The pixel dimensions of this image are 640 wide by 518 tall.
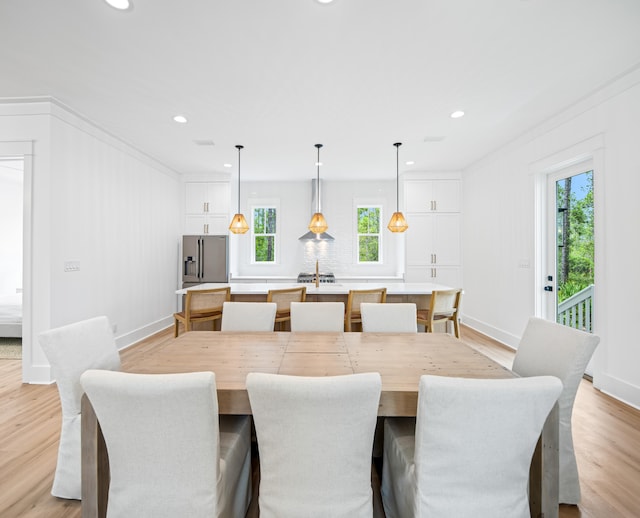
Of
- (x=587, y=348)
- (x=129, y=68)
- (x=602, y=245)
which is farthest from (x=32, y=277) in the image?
(x=602, y=245)

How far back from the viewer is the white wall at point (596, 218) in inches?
109

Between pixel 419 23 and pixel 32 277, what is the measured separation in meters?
3.93

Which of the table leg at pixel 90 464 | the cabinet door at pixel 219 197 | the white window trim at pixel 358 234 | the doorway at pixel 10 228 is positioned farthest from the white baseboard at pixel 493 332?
the doorway at pixel 10 228

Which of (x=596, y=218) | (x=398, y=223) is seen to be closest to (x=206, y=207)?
(x=398, y=223)

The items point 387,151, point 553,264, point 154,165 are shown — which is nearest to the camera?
point 553,264

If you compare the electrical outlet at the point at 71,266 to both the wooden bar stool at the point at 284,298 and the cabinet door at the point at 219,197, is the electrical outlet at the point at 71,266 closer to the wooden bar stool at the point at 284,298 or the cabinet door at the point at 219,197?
the wooden bar stool at the point at 284,298

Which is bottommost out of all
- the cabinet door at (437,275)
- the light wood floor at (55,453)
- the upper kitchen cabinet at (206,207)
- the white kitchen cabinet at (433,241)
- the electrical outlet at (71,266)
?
the light wood floor at (55,453)

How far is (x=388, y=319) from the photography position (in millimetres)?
2557

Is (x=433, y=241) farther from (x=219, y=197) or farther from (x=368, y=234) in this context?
(x=219, y=197)

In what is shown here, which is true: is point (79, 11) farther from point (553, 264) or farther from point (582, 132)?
point (553, 264)

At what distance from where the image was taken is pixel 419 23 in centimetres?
214

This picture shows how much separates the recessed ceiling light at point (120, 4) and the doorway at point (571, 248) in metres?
4.06

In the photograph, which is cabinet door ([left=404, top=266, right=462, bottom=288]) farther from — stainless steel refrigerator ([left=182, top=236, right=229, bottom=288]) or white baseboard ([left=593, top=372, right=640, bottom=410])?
stainless steel refrigerator ([left=182, top=236, right=229, bottom=288])

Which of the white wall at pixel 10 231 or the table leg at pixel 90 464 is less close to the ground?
the white wall at pixel 10 231
